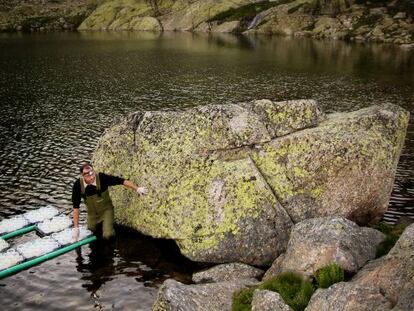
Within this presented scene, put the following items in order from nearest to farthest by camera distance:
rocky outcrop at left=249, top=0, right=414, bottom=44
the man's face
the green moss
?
the green moss
the man's face
rocky outcrop at left=249, top=0, right=414, bottom=44

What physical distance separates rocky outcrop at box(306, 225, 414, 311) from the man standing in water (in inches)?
461

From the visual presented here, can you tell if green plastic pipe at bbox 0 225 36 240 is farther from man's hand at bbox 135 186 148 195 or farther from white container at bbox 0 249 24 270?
man's hand at bbox 135 186 148 195

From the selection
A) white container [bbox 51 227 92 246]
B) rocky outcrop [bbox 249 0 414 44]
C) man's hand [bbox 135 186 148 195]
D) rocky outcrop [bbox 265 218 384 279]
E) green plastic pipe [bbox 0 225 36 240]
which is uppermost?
rocky outcrop [bbox 249 0 414 44]

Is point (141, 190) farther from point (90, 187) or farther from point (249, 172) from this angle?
point (249, 172)

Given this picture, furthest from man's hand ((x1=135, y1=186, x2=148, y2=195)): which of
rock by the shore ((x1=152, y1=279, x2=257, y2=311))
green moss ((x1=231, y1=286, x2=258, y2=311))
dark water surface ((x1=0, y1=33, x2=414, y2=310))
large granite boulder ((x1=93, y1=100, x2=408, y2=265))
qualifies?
green moss ((x1=231, y1=286, x2=258, y2=311))

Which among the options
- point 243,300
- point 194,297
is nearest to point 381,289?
point 243,300

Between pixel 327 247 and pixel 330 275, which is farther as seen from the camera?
pixel 327 247

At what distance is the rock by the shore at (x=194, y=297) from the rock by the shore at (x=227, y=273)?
5.64ft

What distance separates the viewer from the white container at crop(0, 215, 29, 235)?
928 inches

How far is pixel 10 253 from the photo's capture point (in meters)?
21.0

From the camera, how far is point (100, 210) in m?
22.8

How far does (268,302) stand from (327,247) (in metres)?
3.62

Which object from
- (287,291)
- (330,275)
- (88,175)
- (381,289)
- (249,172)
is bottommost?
(287,291)

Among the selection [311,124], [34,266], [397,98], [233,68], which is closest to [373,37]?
[233,68]
